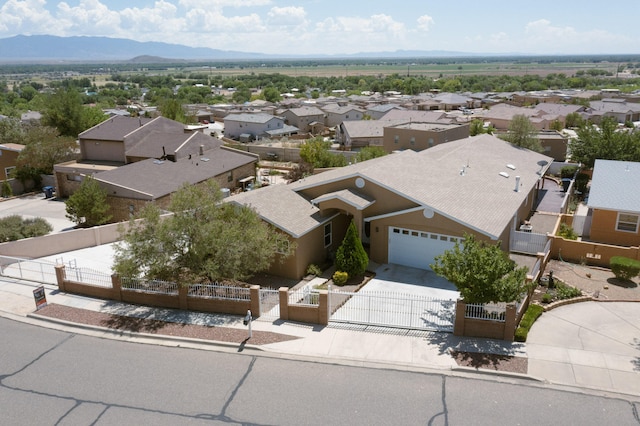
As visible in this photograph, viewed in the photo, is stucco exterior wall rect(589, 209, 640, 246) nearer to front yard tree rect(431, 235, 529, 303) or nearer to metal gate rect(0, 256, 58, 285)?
front yard tree rect(431, 235, 529, 303)

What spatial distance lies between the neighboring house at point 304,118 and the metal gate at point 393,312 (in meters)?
71.4

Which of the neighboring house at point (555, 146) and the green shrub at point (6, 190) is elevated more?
the neighboring house at point (555, 146)

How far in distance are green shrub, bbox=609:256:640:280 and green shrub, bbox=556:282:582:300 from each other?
3004 millimetres

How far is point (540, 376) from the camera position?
15773 mm

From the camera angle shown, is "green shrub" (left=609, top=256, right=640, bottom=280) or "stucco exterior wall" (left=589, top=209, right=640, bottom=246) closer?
"green shrub" (left=609, top=256, right=640, bottom=280)

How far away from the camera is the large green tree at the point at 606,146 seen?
40.6 m

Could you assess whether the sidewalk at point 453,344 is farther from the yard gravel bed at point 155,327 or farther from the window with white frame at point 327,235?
the window with white frame at point 327,235

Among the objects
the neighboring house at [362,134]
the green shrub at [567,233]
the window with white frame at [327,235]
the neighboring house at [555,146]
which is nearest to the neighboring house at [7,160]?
the window with white frame at [327,235]

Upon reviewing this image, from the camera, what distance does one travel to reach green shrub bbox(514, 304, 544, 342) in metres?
17.8

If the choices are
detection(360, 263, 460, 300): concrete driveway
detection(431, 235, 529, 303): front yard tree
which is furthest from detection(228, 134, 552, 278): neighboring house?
detection(431, 235, 529, 303): front yard tree

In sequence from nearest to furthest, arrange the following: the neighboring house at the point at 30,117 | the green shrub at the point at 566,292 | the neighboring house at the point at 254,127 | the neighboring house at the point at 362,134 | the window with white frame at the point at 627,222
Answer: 1. the green shrub at the point at 566,292
2. the window with white frame at the point at 627,222
3. the neighboring house at the point at 30,117
4. the neighboring house at the point at 362,134
5. the neighboring house at the point at 254,127

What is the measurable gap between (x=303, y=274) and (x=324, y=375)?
28.7ft

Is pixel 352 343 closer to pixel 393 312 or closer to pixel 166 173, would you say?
pixel 393 312

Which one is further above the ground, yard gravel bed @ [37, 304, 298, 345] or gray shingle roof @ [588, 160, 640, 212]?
gray shingle roof @ [588, 160, 640, 212]
